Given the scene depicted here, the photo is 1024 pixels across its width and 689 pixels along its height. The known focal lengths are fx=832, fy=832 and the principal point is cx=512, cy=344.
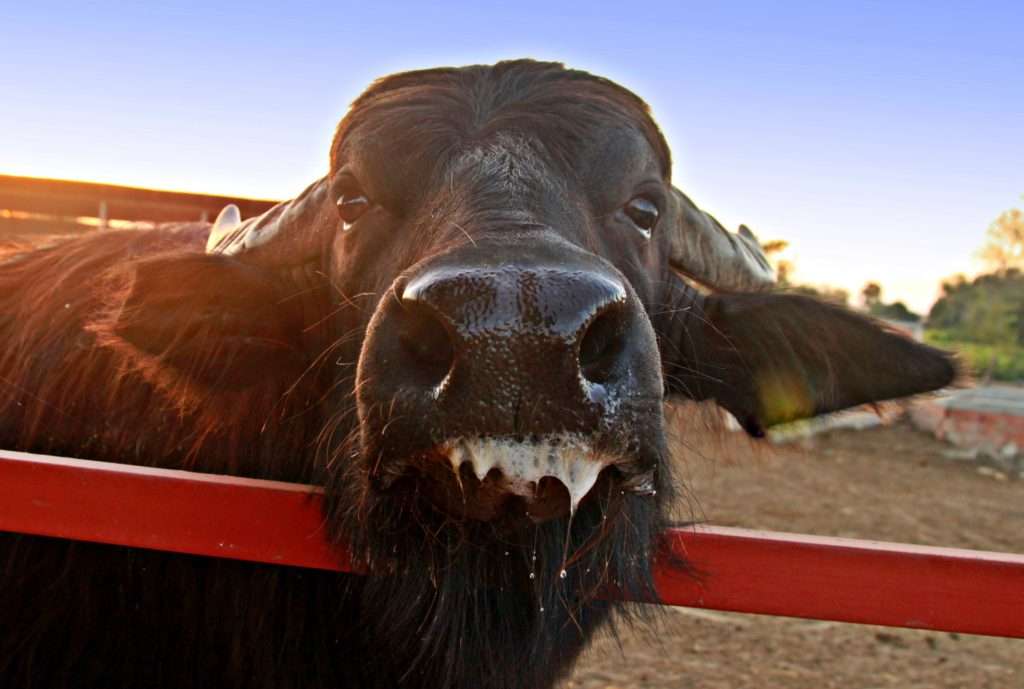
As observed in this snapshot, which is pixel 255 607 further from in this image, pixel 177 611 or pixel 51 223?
pixel 51 223

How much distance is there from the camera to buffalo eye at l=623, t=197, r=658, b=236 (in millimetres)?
2357

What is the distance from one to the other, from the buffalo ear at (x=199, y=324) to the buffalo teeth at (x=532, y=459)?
1.27 meters

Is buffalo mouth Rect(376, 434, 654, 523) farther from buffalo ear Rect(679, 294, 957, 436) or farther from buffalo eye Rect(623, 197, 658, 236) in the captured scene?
buffalo ear Rect(679, 294, 957, 436)

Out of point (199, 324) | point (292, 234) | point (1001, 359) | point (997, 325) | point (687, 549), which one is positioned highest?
point (997, 325)

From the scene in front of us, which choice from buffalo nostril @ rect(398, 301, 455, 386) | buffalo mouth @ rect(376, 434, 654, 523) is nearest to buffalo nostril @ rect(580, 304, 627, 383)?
buffalo mouth @ rect(376, 434, 654, 523)

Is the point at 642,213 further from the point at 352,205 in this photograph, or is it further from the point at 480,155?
the point at 352,205

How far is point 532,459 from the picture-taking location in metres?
→ 1.44

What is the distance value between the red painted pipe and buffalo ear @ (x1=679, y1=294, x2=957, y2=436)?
90cm

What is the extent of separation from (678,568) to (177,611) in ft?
4.92

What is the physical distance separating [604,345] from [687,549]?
55 centimetres

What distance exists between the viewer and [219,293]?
99.7 inches

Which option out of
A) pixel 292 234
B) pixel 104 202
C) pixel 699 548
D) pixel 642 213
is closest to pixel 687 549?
pixel 699 548

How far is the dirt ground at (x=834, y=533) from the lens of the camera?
4.44 meters

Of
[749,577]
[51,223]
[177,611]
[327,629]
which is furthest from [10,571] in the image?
[51,223]
